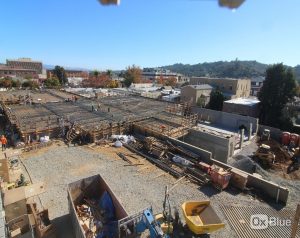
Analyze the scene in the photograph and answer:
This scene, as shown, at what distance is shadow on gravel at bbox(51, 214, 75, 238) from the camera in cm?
832

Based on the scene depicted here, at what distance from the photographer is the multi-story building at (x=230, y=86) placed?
126 ft

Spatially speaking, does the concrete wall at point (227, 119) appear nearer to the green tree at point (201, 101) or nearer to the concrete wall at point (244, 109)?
the concrete wall at point (244, 109)

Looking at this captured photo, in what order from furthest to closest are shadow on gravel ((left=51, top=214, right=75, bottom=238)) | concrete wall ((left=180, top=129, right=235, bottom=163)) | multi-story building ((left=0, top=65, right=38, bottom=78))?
multi-story building ((left=0, top=65, right=38, bottom=78)), concrete wall ((left=180, top=129, right=235, bottom=163)), shadow on gravel ((left=51, top=214, right=75, bottom=238))

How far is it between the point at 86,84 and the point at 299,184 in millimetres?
53455

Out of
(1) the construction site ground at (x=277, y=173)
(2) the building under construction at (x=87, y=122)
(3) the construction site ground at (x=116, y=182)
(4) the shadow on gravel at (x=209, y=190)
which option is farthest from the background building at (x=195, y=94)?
(4) the shadow on gravel at (x=209, y=190)

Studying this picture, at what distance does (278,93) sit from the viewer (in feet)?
88.1

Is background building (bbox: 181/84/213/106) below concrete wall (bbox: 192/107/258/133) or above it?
above

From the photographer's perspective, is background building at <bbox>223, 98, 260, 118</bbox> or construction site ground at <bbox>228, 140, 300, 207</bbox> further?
background building at <bbox>223, 98, 260, 118</bbox>

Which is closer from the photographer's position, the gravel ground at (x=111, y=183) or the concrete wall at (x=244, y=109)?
the gravel ground at (x=111, y=183)

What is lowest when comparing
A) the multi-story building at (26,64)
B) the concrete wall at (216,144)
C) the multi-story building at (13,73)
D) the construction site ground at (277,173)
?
the construction site ground at (277,173)

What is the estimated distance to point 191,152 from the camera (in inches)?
580

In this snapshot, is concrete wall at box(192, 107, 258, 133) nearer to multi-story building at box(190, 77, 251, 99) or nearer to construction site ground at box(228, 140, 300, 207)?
construction site ground at box(228, 140, 300, 207)

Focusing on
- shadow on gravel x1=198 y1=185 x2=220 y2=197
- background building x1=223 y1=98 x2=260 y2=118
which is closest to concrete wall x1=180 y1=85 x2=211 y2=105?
background building x1=223 y1=98 x2=260 y2=118

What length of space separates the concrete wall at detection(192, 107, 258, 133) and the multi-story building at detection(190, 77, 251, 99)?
30.2ft
